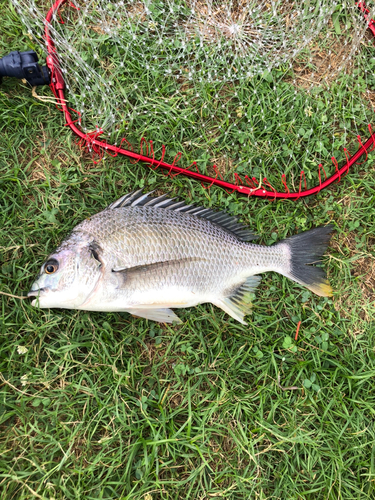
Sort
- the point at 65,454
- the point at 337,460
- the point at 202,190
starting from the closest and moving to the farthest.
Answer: the point at 65,454, the point at 337,460, the point at 202,190

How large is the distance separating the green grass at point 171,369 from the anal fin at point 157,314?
0.61 feet

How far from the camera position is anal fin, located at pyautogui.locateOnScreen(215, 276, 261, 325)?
2561 millimetres

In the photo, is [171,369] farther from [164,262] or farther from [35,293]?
[35,293]

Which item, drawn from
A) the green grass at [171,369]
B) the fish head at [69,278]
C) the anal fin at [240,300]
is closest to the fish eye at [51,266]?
the fish head at [69,278]

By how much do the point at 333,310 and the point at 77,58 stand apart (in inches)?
115

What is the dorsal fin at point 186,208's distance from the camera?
2520 mm

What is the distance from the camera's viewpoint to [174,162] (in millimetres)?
2707

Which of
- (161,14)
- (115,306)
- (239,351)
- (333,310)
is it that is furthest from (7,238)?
(333,310)

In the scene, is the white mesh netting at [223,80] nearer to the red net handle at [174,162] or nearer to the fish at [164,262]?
the red net handle at [174,162]

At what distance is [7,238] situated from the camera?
2.56 meters

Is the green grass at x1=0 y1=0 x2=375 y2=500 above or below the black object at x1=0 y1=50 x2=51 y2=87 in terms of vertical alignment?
below

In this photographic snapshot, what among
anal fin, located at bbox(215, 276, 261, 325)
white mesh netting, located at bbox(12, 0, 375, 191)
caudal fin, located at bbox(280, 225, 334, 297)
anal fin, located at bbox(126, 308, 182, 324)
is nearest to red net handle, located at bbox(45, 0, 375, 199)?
white mesh netting, located at bbox(12, 0, 375, 191)

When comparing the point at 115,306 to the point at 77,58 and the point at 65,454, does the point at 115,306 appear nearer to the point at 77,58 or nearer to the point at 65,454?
the point at 65,454

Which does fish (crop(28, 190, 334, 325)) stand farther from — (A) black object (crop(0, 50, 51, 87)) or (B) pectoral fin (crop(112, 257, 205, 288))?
(A) black object (crop(0, 50, 51, 87))
